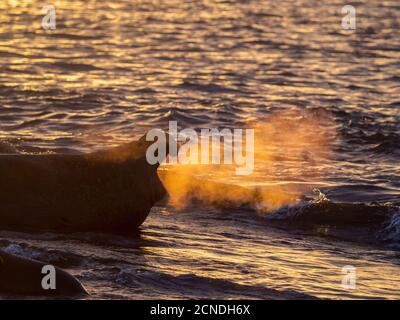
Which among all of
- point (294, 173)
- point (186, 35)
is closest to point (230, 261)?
point (294, 173)

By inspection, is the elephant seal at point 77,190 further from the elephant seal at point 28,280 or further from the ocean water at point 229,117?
the elephant seal at point 28,280

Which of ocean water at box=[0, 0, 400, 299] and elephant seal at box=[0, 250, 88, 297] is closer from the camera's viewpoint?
elephant seal at box=[0, 250, 88, 297]

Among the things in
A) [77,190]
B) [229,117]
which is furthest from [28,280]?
[229,117]

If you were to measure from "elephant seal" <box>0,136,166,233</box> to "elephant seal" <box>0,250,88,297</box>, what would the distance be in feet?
7.29

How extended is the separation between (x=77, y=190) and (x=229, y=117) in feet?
30.9

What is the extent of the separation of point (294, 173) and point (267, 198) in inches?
69.0

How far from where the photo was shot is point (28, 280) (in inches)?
341

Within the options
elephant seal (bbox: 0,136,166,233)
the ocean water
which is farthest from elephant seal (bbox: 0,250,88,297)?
elephant seal (bbox: 0,136,166,233)

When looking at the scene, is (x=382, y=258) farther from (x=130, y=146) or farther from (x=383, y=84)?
(x=383, y=84)

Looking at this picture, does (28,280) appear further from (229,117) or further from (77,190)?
(229,117)

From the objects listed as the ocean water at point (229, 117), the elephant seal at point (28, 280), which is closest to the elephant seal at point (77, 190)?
the ocean water at point (229, 117)

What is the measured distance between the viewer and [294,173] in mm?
15688

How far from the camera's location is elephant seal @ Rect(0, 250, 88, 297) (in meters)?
8.62

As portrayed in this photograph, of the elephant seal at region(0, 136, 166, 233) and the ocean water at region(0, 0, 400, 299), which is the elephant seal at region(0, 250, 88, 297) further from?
the elephant seal at region(0, 136, 166, 233)
